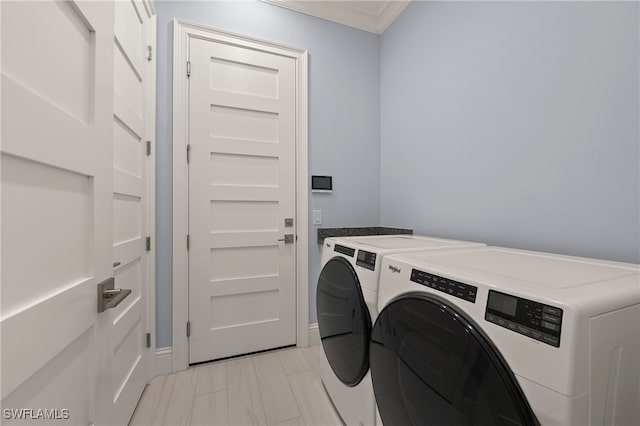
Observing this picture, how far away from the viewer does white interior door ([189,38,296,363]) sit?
5.94 ft

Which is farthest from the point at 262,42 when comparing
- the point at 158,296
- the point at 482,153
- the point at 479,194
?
the point at 158,296

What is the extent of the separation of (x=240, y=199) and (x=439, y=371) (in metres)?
1.63

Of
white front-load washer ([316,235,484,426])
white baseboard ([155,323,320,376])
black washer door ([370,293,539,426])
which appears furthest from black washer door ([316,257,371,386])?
white baseboard ([155,323,320,376])

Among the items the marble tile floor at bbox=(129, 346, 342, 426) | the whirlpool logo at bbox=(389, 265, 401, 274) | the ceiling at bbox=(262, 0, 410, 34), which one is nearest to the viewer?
the whirlpool logo at bbox=(389, 265, 401, 274)

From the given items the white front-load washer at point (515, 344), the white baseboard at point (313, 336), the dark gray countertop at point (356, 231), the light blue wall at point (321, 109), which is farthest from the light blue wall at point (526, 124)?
the white baseboard at point (313, 336)

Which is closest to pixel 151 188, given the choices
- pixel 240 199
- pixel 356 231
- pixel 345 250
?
A: pixel 240 199

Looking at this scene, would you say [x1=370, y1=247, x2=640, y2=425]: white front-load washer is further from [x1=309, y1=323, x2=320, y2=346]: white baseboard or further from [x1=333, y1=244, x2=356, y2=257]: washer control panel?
[x1=309, y1=323, x2=320, y2=346]: white baseboard

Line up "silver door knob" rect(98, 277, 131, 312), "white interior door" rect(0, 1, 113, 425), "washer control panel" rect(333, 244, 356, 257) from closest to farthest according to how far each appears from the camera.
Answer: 1. "white interior door" rect(0, 1, 113, 425)
2. "silver door knob" rect(98, 277, 131, 312)
3. "washer control panel" rect(333, 244, 356, 257)

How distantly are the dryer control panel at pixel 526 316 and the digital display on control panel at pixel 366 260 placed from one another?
1.52 feet

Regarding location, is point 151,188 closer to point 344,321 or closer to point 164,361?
point 164,361

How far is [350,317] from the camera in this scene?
1113 mm

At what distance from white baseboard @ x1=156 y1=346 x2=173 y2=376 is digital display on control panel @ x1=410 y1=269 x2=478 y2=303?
176 centimetres

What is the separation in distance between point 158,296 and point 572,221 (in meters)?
2.30

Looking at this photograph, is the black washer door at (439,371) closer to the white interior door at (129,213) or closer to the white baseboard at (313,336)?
the white interior door at (129,213)
